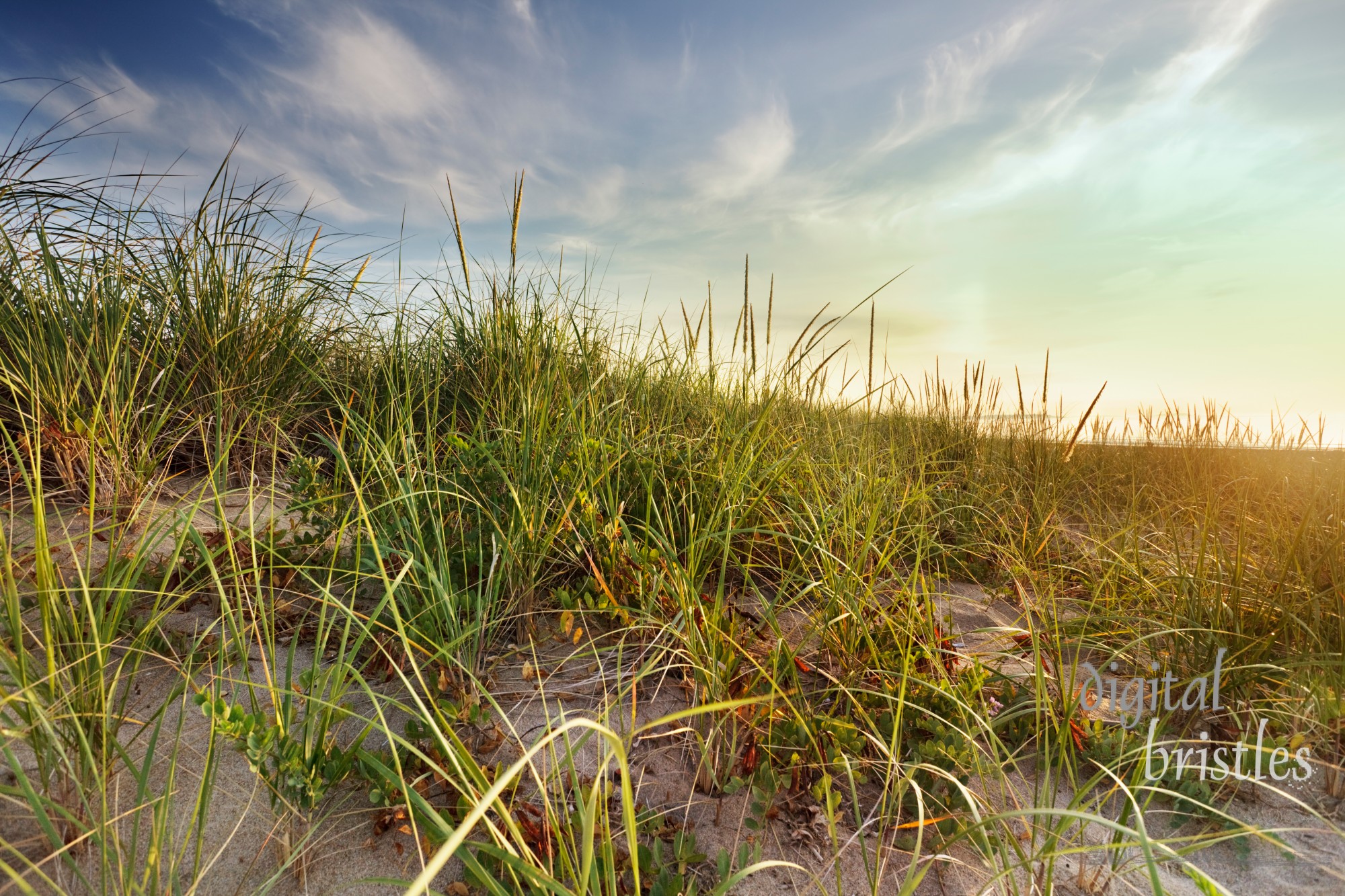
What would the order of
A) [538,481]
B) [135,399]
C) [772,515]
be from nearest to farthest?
[538,481]
[772,515]
[135,399]

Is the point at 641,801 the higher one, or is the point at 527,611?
the point at 527,611

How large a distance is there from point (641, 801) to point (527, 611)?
0.67m

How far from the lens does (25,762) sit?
1550 millimetres

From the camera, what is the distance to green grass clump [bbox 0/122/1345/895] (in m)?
1.37

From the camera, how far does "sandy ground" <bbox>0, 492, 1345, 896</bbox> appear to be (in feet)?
4.58

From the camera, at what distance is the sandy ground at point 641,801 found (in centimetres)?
140

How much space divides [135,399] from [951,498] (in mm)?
4113

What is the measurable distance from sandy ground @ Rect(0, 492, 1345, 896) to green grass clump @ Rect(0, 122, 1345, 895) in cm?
2

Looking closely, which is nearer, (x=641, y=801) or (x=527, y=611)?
(x=641, y=801)

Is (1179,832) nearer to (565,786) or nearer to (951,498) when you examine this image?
(565,786)

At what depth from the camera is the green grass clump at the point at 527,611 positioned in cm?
137

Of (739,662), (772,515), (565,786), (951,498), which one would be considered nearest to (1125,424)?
(951,498)

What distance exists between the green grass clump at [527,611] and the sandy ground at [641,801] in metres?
0.02

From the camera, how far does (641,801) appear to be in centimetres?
162
